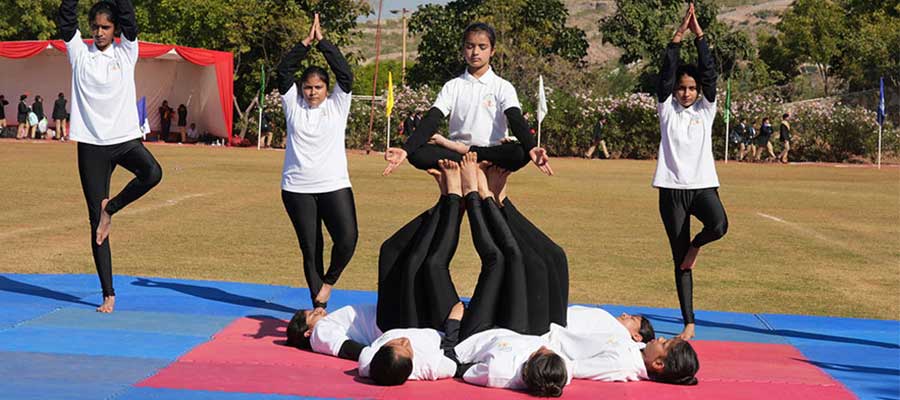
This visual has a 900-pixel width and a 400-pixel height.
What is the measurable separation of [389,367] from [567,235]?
10170 mm

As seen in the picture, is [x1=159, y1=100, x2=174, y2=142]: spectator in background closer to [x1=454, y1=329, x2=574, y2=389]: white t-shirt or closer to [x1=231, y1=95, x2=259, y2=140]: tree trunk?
[x1=231, y1=95, x2=259, y2=140]: tree trunk

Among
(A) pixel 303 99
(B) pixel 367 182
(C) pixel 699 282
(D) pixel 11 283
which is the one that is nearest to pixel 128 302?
(D) pixel 11 283

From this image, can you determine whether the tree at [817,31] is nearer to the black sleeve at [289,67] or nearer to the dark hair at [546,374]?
the black sleeve at [289,67]

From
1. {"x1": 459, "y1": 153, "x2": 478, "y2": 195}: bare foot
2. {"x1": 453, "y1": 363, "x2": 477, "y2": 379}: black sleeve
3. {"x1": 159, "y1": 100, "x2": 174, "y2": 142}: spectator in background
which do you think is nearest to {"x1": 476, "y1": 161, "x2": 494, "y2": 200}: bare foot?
{"x1": 459, "y1": 153, "x2": 478, "y2": 195}: bare foot

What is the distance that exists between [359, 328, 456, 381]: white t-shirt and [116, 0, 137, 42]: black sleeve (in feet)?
11.7

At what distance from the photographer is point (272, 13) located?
50469 millimetres

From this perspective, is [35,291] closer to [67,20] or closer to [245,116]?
[67,20]

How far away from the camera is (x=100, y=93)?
935cm

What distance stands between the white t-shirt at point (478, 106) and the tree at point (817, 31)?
65221 millimetres

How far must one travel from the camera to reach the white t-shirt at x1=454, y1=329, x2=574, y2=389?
7074mm

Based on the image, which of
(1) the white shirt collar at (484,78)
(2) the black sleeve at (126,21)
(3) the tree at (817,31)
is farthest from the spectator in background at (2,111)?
(3) the tree at (817,31)

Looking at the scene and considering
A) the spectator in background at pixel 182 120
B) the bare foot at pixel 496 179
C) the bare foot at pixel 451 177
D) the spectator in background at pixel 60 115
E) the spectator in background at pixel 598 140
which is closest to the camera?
the bare foot at pixel 451 177

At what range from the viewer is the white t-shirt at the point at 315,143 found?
926cm

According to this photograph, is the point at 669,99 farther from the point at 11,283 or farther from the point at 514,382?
the point at 11,283
